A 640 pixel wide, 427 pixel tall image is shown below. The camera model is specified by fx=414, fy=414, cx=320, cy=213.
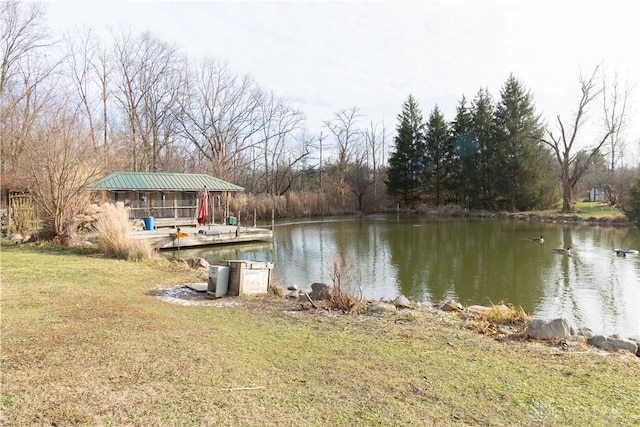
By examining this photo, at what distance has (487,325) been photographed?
20.6 feet

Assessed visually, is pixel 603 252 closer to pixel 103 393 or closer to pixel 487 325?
pixel 487 325

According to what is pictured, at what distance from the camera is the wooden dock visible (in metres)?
16.8

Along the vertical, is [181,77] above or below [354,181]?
above

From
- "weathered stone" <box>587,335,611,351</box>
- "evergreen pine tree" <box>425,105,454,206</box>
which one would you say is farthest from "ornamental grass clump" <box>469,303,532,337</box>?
"evergreen pine tree" <box>425,105,454,206</box>

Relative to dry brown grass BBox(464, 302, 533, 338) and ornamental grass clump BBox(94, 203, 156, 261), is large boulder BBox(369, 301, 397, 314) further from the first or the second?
ornamental grass clump BBox(94, 203, 156, 261)

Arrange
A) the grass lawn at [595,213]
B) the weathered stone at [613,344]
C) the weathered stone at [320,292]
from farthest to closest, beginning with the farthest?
the grass lawn at [595,213] → the weathered stone at [320,292] → the weathered stone at [613,344]

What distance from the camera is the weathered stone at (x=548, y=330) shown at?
5.62m

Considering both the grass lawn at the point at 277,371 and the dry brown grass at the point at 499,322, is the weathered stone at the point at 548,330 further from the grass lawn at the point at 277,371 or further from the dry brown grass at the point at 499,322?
the grass lawn at the point at 277,371

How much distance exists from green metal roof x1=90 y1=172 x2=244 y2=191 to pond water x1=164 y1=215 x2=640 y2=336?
16.1 feet

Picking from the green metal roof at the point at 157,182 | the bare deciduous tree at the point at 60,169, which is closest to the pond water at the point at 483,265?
the bare deciduous tree at the point at 60,169

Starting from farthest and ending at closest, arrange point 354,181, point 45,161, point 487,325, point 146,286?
point 354,181, point 45,161, point 146,286, point 487,325

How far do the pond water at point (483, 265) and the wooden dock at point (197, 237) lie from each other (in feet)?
1.37

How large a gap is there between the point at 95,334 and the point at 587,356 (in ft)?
18.4

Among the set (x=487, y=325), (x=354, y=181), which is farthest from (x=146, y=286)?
(x=354, y=181)
